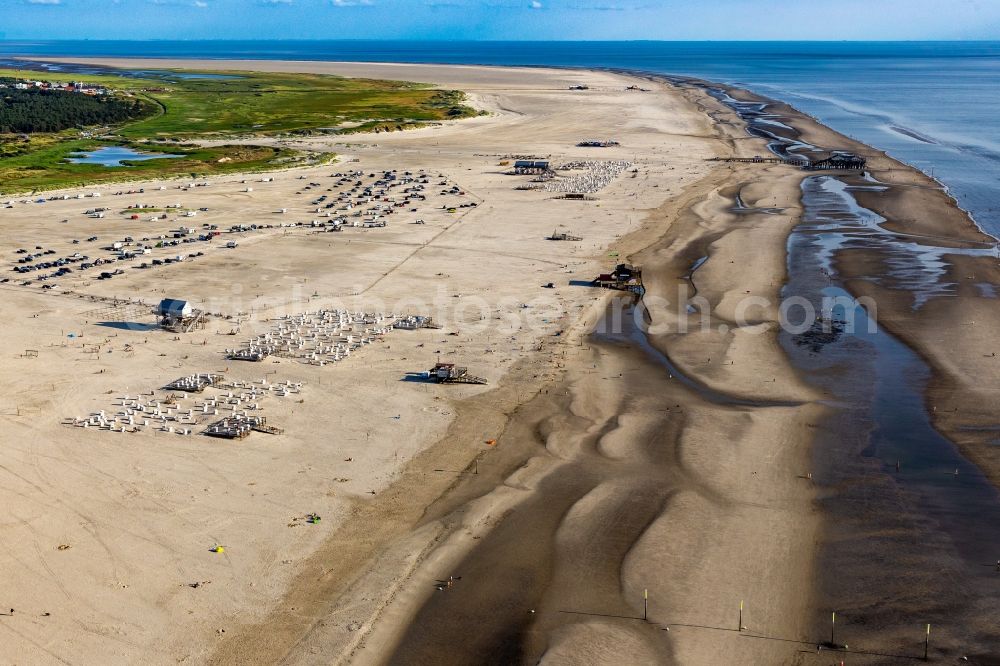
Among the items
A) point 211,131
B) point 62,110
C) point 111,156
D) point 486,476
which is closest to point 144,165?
point 111,156

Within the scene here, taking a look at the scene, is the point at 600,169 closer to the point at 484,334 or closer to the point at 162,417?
the point at 484,334

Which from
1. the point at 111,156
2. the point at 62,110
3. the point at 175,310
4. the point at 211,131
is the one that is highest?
the point at 62,110

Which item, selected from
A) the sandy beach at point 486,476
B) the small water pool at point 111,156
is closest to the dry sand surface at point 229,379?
the sandy beach at point 486,476

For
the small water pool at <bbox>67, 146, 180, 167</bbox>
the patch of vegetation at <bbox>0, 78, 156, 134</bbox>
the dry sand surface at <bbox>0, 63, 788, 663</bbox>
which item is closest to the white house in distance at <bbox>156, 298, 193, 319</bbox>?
the dry sand surface at <bbox>0, 63, 788, 663</bbox>

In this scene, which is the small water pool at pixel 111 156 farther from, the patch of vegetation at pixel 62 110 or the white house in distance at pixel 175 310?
the white house in distance at pixel 175 310

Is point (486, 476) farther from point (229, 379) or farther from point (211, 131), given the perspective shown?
point (211, 131)

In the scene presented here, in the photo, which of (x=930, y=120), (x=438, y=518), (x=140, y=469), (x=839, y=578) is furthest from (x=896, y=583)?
(x=930, y=120)
